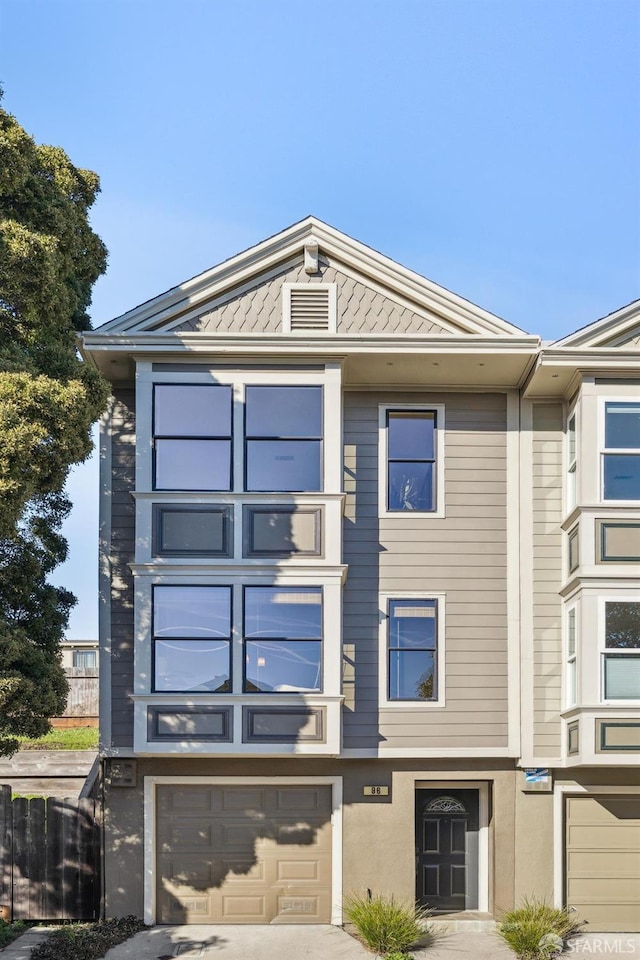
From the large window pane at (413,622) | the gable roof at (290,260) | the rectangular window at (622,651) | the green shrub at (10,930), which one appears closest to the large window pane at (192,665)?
the large window pane at (413,622)

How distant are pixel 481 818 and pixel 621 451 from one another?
4.73 metres

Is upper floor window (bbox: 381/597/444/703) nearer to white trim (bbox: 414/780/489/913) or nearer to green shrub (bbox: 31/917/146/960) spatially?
white trim (bbox: 414/780/489/913)

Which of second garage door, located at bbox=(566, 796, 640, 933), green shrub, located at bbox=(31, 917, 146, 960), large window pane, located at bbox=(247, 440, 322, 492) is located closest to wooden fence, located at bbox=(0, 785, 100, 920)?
green shrub, located at bbox=(31, 917, 146, 960)

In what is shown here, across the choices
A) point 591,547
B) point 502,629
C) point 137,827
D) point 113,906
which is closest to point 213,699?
point 137,827

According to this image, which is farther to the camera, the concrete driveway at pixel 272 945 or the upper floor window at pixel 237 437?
the upper floor window at pixel 237 437

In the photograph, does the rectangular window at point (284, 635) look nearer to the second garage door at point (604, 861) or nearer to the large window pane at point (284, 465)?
the large window pane at point (284, 465)

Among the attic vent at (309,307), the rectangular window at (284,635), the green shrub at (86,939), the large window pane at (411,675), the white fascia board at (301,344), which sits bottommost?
the green shrub at (86,939)

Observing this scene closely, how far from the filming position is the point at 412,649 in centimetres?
1266

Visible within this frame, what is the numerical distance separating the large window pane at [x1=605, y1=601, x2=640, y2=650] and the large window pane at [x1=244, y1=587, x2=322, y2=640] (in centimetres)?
331

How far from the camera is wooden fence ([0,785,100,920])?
1254 centimetres

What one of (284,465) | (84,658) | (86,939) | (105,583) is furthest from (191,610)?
(84,658)

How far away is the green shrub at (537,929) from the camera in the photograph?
37.1 feet

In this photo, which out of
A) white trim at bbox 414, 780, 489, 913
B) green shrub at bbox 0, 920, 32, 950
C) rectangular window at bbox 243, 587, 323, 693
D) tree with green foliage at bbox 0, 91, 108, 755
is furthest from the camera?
white trim at bbox 414, 780, 489, 913

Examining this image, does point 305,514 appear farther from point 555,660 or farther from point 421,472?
point 555,660
